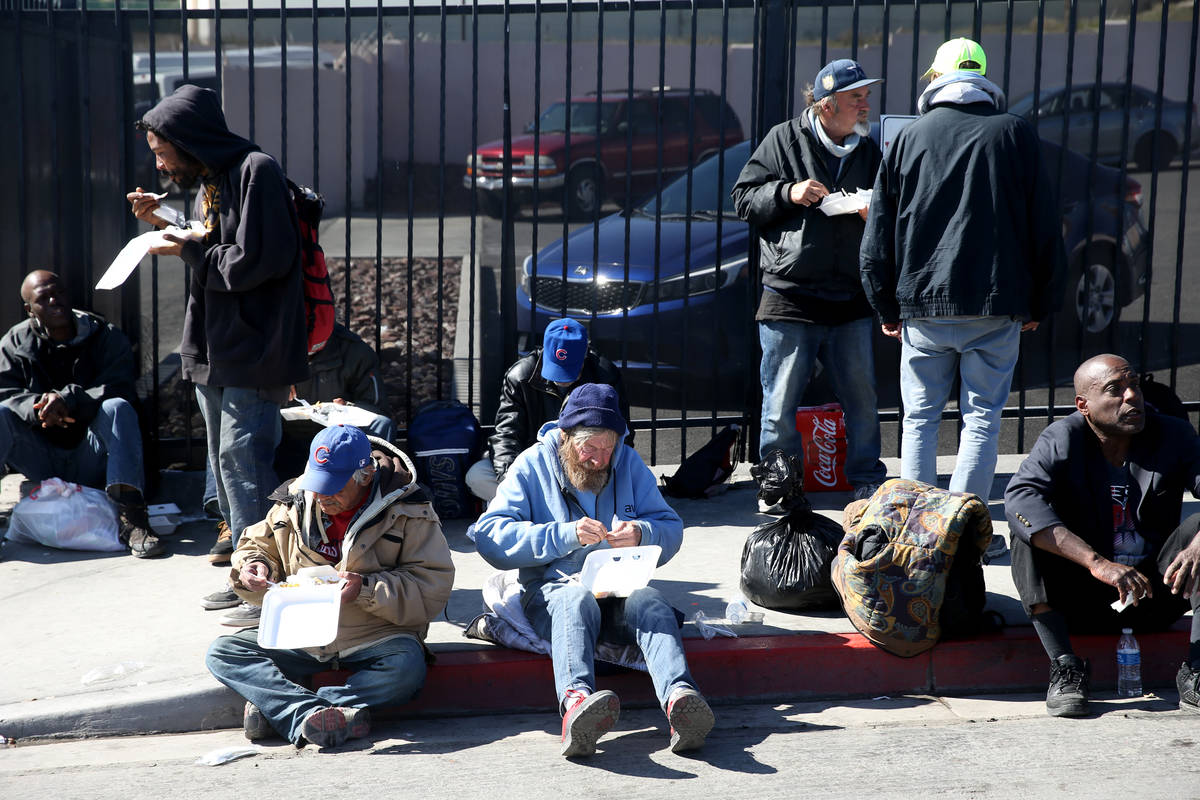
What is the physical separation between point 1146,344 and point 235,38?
26.0 ft

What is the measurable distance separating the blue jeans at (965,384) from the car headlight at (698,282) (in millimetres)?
1627

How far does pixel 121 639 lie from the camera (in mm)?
4906

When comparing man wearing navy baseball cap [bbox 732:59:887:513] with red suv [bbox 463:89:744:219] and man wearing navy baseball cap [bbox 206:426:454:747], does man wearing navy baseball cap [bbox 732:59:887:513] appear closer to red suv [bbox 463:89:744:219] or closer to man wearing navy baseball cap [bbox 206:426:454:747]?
red suv [bbox 463:89:744:219]

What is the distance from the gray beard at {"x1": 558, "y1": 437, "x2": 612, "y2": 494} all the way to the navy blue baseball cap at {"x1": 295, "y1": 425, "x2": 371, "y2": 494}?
2.50 feet

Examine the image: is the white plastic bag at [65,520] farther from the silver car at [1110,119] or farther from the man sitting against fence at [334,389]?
the silver car at [1110,119]

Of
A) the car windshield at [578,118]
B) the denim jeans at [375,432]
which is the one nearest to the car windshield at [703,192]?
the car windshield at [578,118]

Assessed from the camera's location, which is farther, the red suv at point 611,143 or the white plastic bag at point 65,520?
the red suv at point 611,143

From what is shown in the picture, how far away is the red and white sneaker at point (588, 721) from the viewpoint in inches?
159

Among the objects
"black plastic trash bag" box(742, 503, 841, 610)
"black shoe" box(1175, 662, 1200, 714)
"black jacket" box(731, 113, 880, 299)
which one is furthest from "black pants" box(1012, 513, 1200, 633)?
"black jacket" box(731, 113, 880, 299)

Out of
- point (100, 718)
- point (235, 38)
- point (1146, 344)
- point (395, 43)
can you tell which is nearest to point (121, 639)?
point (100, 718)

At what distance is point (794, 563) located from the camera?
16.5ft

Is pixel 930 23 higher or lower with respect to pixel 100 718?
higher

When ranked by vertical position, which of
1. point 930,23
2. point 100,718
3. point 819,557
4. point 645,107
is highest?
point 930,23

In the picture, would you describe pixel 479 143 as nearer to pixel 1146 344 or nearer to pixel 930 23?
pixel 1146 344
